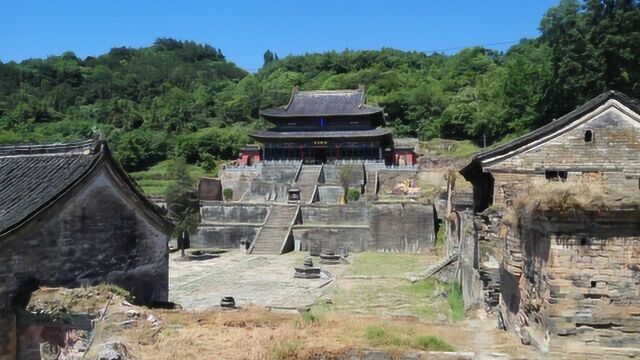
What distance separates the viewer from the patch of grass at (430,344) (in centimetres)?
706

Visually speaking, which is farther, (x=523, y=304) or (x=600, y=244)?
(x=523, y=304)

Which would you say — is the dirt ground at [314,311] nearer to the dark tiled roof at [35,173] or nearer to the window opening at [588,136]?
the dark tiled roof at [35,173]

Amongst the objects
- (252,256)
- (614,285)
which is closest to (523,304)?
(614,285)

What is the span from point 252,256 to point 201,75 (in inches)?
3751

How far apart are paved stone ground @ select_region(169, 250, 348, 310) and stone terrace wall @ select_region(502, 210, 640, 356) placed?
32.0 ft

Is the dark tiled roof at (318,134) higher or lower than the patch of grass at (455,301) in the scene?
higher

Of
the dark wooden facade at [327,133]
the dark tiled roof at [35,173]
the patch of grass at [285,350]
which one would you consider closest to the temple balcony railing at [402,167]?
the dark wooden facade at [327,133]

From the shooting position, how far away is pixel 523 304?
8.03m

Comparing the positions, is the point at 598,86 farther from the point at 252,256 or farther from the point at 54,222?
the point at 54,222

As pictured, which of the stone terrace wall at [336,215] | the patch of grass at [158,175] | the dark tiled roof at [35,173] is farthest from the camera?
the patch of grass at [158,175]

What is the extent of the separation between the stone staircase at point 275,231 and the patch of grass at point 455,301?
12.7 meters

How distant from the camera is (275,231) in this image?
1226 inches

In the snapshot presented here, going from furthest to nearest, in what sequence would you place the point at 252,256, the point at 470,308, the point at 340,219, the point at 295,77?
the point at 295,77, the point at 340,219, the point at 252,256, the point at 470,308

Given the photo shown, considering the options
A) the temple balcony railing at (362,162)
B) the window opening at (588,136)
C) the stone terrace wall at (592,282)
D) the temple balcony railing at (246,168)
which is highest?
the temple balcony railing at (362,162)
